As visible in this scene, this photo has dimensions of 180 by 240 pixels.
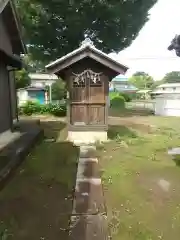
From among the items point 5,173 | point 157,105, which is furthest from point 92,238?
point 157,105

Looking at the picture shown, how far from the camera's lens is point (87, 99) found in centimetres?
1181

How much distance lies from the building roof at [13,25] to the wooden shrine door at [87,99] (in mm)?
3274

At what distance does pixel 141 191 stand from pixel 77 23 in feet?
58.5

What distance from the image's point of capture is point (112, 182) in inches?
260

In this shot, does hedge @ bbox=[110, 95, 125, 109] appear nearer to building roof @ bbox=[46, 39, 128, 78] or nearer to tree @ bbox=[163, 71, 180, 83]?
building roof @ bbox=[46, 39, 128, 78]

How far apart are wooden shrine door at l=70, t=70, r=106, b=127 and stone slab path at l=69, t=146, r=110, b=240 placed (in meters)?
4.13

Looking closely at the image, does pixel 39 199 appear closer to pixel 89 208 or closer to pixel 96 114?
pixel 89 208

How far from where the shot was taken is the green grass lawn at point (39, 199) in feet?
14.2

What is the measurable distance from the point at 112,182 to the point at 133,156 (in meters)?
2.89

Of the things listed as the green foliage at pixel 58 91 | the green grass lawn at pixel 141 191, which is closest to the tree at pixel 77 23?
the green foliage at pixel 58 91

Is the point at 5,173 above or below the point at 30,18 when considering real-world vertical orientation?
below

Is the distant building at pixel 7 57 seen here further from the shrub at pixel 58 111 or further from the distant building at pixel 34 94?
the distant building at pixel 34 94

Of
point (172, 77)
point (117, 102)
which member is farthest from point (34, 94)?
point (172, 77)

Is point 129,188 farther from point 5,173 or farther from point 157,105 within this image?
point 157,105
